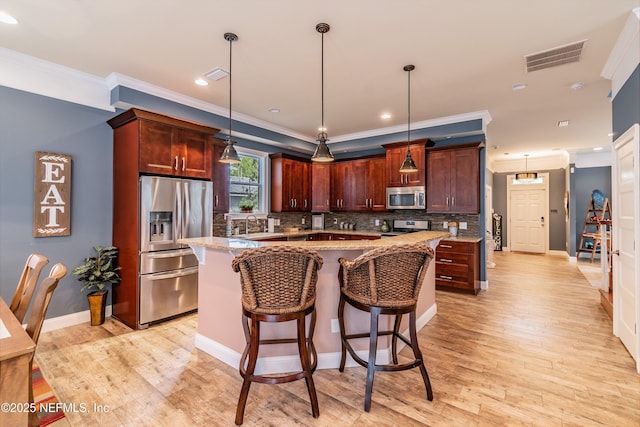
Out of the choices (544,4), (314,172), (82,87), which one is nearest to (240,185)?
(314,172)

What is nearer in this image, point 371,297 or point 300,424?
point 300,424

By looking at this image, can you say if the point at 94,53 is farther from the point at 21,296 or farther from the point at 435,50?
the point at 435,50

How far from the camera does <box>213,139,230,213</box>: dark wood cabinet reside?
4.56 m

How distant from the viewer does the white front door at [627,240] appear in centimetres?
251

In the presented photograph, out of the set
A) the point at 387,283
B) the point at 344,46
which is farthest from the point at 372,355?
the point at 344,46

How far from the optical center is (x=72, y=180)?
A: 11.1 feet

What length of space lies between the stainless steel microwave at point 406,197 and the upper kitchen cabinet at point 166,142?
3227 mm

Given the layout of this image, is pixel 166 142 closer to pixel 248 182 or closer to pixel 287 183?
pixel 248 182

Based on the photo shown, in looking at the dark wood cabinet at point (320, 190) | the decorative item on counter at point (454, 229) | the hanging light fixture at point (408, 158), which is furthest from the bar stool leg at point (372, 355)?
the dark wood cabinet at point (320, 190)

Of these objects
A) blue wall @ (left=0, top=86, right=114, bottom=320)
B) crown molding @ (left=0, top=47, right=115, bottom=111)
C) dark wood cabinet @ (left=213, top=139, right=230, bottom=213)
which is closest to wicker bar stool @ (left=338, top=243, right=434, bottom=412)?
dark wood cabinet @ (left=213, top=139, right=230, bottom=213)

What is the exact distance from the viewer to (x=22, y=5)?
2.31 metres

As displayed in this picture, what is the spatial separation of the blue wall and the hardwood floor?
772mm

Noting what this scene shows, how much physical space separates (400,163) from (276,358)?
4.09 metres

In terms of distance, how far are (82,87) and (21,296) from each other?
2767 mm
